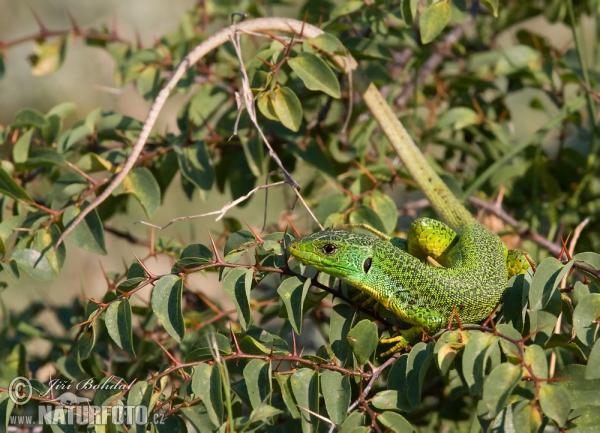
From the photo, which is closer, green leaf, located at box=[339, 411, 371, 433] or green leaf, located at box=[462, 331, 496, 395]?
green leaf, located at box=[462, 331, 496, 395]

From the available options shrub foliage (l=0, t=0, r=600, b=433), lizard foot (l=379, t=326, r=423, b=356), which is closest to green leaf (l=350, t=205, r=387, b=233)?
shrub foliage (l=0, t=0, r=600, b=433)

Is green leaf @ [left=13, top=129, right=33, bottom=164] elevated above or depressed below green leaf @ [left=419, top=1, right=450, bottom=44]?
below

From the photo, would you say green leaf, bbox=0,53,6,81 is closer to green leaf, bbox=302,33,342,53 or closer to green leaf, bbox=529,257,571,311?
green leaf, bbox=302,33,342,53

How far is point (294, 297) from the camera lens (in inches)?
84.9

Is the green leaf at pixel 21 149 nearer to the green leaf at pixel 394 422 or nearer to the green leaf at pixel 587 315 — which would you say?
the green leaf at pixel 394 422

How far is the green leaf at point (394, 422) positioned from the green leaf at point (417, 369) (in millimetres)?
64

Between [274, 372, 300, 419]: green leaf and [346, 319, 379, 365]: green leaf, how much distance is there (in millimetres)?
Result: 248

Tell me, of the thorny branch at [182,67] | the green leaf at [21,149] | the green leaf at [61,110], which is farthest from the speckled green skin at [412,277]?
the green leaf at [61,110]

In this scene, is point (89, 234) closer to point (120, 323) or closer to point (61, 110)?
point (120, 323)

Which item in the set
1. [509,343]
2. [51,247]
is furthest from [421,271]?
[51,247]

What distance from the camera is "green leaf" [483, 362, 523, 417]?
1724mm

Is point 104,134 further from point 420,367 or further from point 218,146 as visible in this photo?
point 420,367

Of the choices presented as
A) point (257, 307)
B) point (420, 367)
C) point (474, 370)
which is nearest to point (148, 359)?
point (257, 307)

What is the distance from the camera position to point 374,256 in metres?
2.68
